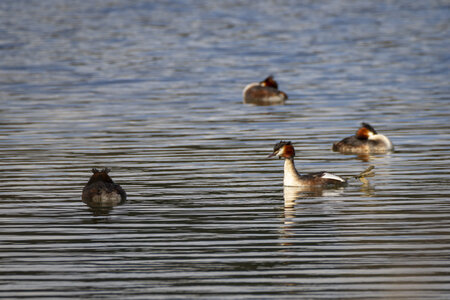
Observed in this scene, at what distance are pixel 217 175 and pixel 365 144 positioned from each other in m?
4.86

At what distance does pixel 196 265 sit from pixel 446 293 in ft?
9.47

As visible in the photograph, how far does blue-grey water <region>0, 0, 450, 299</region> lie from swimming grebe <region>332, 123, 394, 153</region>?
365mm

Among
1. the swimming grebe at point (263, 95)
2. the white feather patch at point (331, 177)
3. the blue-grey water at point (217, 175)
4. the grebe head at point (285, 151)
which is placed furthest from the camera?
the swimming grebe at point (263, 95)

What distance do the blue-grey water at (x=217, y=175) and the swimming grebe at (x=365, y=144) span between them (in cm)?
37

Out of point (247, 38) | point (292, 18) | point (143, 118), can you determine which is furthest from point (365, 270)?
point (292, 18)

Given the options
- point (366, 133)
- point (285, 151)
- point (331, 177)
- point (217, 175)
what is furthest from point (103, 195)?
point (366, 133)

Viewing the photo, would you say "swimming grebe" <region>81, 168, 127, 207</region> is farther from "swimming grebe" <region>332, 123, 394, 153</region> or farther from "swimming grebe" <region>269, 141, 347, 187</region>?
"swimming grebe" <region>332, 123, 394, 153</region>

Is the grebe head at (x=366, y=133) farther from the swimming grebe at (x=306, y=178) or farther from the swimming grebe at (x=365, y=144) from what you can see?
the swimming grebe at (x=306, y=178)

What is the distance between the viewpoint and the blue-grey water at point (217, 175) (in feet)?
37.4

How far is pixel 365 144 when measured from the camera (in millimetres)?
22406

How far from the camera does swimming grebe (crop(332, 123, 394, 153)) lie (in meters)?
22.1

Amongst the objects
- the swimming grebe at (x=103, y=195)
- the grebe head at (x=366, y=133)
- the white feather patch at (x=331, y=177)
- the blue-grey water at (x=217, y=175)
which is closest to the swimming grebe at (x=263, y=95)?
the blue-grey water at (x=217, y=175)

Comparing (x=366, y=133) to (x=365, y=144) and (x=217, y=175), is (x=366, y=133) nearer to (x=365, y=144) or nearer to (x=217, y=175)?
(x=365, y=144)

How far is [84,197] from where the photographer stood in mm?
16453
